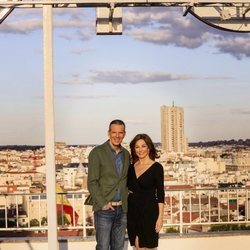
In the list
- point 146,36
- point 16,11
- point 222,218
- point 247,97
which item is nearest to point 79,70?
point 146,36

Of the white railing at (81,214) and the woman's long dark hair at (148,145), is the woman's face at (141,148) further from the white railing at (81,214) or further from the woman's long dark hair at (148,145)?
the white railing at (81,214)

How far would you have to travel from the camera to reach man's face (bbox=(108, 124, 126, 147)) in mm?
3443

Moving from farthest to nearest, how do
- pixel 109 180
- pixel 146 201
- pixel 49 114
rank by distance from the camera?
pixel 49 114
pixel 109 180
pixel 146 201

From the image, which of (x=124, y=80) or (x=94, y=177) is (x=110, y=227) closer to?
(x=94, y=177)

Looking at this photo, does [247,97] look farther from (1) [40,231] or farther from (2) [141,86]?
(2) [141,86]

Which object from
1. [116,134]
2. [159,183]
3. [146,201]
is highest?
[116,134]

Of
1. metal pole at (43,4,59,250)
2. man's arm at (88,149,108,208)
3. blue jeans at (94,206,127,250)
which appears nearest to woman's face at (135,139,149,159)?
man's arm at (88,149,108,208)

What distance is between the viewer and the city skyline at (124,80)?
167 inches

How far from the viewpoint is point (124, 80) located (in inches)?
525

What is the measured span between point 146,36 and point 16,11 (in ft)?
28.4

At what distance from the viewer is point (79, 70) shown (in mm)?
13336

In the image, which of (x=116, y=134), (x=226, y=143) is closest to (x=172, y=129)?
(x=226, y=143)

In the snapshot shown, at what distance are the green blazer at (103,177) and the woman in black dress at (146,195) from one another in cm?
8

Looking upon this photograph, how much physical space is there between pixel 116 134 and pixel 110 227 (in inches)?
25.3
